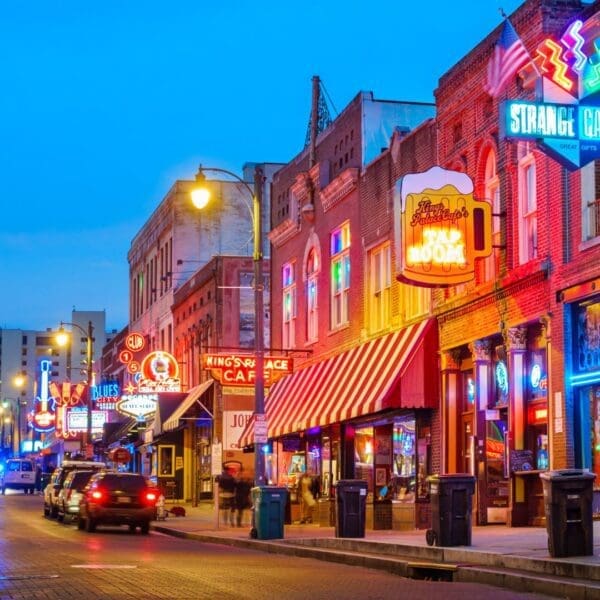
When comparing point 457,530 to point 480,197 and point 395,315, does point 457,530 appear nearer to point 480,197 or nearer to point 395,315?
point 480,197

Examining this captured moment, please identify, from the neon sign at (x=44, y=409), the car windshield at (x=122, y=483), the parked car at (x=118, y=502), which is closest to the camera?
the parked car at (x=118, y=502)

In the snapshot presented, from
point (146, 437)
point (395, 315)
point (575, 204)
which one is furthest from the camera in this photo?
point (146, 437)

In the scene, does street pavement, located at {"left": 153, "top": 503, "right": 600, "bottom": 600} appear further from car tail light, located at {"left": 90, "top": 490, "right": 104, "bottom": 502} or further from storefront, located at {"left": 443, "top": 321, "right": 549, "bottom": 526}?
car tail light, located at {"left": 90, "top": 490, "right": 104, "bottom": 502}

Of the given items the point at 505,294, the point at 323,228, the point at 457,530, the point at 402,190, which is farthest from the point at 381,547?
the point at 323,228

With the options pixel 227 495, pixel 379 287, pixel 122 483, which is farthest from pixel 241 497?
pixel 379 287

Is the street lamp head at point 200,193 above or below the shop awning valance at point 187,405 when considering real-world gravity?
above

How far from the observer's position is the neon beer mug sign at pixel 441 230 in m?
26.9

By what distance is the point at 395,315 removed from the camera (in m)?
33.0

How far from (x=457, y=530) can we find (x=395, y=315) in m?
13.2

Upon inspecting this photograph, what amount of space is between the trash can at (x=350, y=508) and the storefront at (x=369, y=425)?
14.3ft

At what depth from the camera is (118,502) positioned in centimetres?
3322

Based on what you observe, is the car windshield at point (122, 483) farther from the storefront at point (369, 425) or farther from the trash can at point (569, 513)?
the trash can at point (569, 513)

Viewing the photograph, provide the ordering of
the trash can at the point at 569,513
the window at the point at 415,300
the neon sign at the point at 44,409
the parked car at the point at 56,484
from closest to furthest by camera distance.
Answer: the trash can at the point at 569,513
the window at the point at 415,300
the parked car at the point at 56,484
the neon sign at the point at 44,409

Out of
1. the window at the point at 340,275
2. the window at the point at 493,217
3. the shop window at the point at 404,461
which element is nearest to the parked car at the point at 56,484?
the window at the point at 340,275
